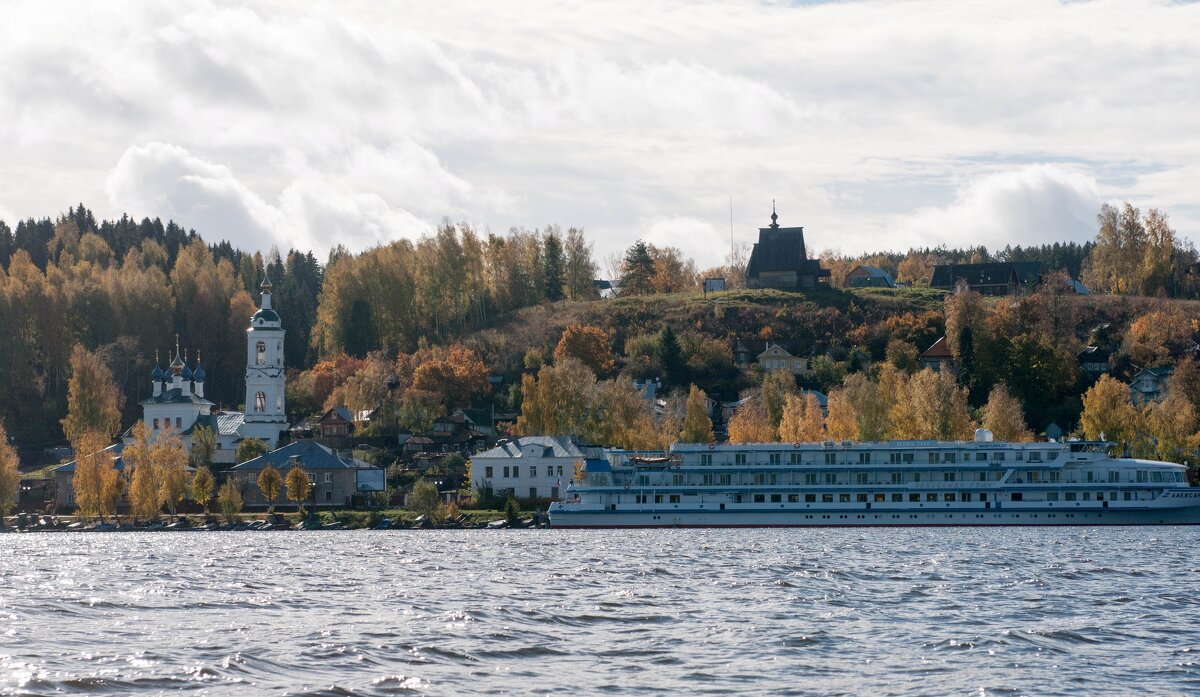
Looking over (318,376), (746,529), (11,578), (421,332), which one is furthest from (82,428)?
(11,578)

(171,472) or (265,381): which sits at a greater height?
(265,381)

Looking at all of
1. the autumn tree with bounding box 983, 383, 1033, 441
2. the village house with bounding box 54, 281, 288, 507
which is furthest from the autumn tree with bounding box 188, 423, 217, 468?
the autumn tree with bounding box 983, 383, 1033, 441

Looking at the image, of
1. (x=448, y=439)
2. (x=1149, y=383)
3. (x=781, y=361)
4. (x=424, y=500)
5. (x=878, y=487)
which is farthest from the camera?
(x=781, y=361)

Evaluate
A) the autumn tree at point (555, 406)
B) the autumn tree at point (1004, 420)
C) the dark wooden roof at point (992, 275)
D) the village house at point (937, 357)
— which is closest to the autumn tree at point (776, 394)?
the autumn tree at point (555, 406)

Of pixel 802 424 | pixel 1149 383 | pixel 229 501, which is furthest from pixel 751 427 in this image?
pixel 1149 383

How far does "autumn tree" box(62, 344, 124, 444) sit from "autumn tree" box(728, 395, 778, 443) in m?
59.7

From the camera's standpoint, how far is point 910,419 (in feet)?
404

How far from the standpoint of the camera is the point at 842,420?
4892 inches

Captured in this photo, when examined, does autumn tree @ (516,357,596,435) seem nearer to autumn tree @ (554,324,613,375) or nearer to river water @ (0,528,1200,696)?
autumn tree @ (554,324,613,375)

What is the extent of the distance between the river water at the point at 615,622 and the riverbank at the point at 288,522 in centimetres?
3131

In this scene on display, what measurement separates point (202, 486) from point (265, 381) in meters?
29.9

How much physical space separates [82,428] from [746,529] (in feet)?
234

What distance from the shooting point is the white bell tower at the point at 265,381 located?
150 m

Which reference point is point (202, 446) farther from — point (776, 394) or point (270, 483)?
point (776, 394)
